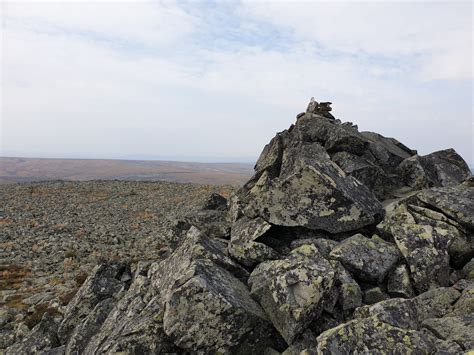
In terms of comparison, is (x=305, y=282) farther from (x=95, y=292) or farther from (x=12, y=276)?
(x=12, y=276)

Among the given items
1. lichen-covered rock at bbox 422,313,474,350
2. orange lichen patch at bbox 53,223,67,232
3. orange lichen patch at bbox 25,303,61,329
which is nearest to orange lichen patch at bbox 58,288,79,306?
orange lichen patch at bbox 25,303,61,329

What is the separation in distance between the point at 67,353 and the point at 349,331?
9421mm

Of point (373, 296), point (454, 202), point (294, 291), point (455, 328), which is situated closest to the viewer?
point (455, 328)

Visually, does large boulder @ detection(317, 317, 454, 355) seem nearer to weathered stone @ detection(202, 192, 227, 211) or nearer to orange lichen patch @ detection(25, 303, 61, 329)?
weathered stone @ detection(202, 192, 227, 211)

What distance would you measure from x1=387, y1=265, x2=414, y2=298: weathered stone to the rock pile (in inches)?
1.3

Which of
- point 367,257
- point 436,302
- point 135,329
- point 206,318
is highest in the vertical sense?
point 367,257

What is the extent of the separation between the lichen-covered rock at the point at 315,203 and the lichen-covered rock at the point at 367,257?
119 centimetres

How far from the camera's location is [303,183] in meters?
13.5

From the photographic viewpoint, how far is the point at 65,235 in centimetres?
3288

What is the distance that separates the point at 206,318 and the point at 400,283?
19.9ft

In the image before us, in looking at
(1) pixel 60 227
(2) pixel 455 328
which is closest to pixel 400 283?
(2) pixel 455 328

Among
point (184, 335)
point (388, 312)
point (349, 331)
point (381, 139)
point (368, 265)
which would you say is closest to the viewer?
point (349, 331)

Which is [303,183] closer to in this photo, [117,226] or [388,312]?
[388,312]

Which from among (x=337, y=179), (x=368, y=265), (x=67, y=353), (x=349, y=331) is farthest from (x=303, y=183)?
(x=67, y=353)
